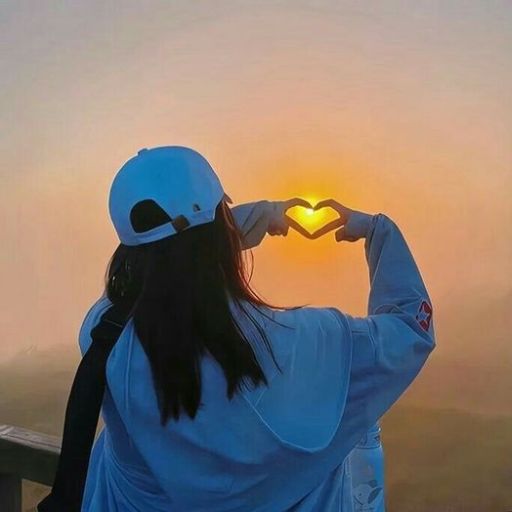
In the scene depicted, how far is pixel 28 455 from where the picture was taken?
105cm

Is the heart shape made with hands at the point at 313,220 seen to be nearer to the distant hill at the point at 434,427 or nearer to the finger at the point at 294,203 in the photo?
the finger at the point at 294,203

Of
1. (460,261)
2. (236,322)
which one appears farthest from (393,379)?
(460,261)

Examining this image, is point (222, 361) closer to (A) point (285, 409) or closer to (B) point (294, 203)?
(A) point (285, 409)

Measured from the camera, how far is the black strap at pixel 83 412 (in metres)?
0.55

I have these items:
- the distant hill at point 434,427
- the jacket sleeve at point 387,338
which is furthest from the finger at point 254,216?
the distant hill at point 434,427

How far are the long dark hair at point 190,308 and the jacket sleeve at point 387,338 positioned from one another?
0.24 ft

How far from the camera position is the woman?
1.69ft

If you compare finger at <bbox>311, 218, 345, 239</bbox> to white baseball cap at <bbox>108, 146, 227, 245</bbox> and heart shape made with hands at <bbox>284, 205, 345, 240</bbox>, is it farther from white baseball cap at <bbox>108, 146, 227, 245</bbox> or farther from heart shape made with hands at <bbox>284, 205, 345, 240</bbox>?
white baseball cap at <bbox>108, 146, 227, 245</bbox>

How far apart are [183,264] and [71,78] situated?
1176 mm

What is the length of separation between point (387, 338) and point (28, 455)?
28.3 inches

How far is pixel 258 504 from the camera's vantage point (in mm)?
551

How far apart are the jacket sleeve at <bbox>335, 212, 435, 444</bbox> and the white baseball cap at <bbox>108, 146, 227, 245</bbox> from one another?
0.44 ft

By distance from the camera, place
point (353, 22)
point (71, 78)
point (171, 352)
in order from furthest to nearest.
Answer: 1. point (71, 78)
2. point (353, 22)
3. point (171, 352)

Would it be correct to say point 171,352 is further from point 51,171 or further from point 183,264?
point 51,171
